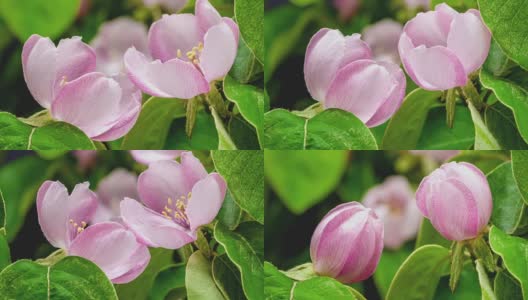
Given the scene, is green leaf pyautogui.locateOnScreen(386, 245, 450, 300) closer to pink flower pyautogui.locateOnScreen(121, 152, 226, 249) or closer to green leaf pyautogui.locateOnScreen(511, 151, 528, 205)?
green leaf pyautogui.locateOnScreen(511, 151, 528, 205)

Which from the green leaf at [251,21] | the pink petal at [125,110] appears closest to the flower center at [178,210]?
the pink petal at [125,110]

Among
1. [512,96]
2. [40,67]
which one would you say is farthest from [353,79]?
[40,67]

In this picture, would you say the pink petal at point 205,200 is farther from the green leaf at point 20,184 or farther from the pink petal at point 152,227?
the green leaf at point 20,184

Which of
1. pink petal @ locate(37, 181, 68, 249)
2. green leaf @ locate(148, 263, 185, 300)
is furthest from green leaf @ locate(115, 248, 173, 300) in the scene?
pink petal @ locate(37, 181, 68, 249)

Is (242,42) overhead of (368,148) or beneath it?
overhead

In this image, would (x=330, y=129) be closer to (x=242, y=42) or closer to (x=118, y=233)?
(x=242, y=42)

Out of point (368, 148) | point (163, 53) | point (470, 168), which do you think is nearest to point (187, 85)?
point (163, 53)
